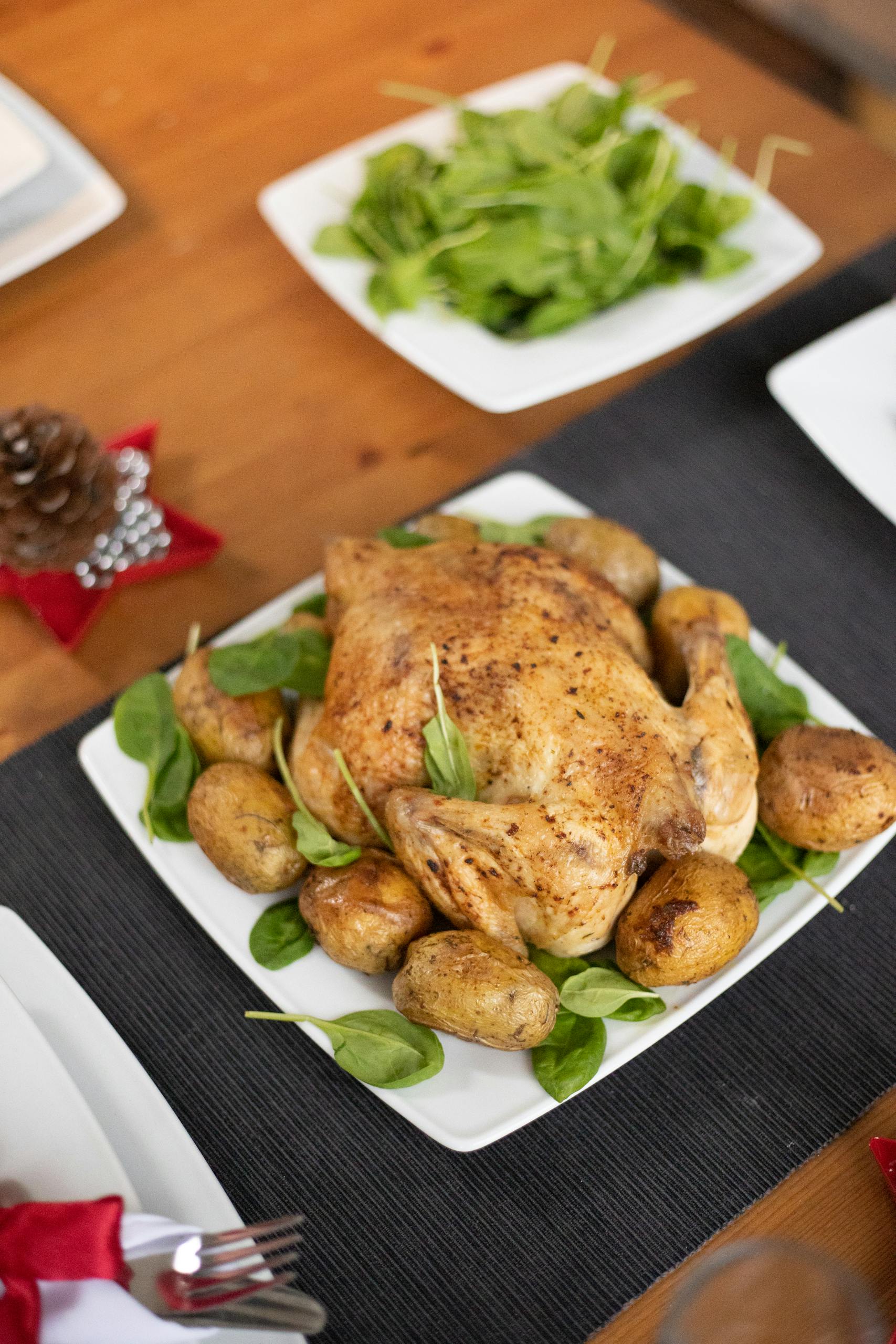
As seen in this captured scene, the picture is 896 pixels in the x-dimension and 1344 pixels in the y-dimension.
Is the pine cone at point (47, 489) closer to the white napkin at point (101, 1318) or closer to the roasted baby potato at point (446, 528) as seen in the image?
the roasted baby potato at point (446, 528)

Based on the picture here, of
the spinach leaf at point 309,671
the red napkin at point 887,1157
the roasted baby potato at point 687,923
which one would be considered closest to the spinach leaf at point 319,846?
the spinach leaf at point 309,671

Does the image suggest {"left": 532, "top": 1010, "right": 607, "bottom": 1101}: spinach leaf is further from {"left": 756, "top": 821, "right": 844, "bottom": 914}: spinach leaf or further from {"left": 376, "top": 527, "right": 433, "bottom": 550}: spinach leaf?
{"left": 376, "top": 527, "right": 433, "bottom": 550}: spinach leaf

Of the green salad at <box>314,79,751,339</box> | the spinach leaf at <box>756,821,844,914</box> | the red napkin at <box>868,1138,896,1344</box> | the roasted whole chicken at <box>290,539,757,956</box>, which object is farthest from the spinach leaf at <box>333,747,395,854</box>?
the green salad at <box>314,79,751,339</box>

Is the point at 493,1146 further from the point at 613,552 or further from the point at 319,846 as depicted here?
the point at 613,552

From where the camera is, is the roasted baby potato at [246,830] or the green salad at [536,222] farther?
the green salad at [536,222]

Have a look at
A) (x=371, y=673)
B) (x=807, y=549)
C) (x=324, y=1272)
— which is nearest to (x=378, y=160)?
(x=807, y=549)
